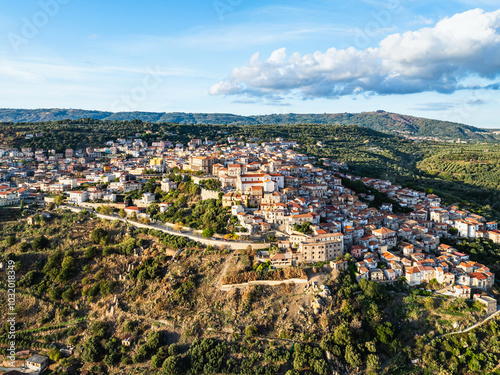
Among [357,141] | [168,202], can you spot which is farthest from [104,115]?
[168,202]

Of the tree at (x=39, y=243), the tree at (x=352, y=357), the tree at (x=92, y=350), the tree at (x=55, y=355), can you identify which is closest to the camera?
the tree at (x=352, y=357)

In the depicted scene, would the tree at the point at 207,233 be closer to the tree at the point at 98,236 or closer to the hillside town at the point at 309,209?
the hillside town at the point at 309,209

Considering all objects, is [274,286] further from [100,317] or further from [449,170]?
[449,170]

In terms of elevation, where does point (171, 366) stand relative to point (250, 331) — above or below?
below

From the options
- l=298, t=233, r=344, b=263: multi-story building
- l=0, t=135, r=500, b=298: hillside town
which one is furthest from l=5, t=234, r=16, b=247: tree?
l=298, t=233, r=344, b=263: multi-story building

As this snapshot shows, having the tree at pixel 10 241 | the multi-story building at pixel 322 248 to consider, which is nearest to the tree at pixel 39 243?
the tree at pixel 10 241

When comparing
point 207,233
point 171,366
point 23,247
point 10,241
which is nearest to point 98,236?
point 23,247

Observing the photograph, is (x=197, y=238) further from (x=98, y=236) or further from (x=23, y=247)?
(x=23, y=247)

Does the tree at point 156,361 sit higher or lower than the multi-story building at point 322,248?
lower

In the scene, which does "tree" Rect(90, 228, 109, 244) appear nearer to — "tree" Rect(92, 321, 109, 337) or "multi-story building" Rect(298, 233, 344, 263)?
"tree" Rect(92, 321, 109, 337)
